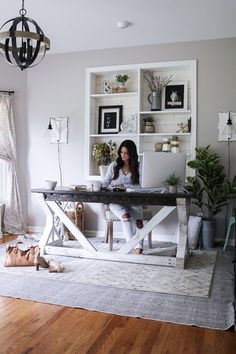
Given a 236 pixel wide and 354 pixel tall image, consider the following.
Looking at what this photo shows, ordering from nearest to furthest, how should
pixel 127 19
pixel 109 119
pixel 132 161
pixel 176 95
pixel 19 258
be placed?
pixel 19 258
pixel 127 19
pixel 132 161
pixel 176 95
pixel 109 119

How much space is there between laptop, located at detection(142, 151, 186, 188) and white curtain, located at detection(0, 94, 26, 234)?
101 inches

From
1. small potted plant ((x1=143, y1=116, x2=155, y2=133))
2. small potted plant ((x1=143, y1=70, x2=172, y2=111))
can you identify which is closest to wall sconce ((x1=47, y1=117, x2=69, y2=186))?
small potted plant ((x1=143, y1=116, x2=155, y2=133))

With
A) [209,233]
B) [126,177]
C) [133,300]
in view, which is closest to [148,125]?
[126,177]

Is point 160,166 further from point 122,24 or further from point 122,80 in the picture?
point 122,80

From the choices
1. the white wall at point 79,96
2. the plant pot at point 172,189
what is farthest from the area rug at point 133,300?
the white wall at point 79,96

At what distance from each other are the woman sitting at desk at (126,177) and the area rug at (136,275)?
0.56m

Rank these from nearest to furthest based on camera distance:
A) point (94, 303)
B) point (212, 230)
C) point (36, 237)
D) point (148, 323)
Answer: point (148, 323)
point (94, 303)
point (212, 230)
point (36, 237)

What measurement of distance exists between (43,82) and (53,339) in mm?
4091

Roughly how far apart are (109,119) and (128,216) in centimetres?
177

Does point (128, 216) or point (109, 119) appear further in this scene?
point (109, 119)

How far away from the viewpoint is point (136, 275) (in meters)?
3.23

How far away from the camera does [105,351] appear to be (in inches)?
76.2

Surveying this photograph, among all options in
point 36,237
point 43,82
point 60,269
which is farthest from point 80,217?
point 43,82

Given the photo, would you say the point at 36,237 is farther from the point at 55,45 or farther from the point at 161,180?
the point at 55,45
